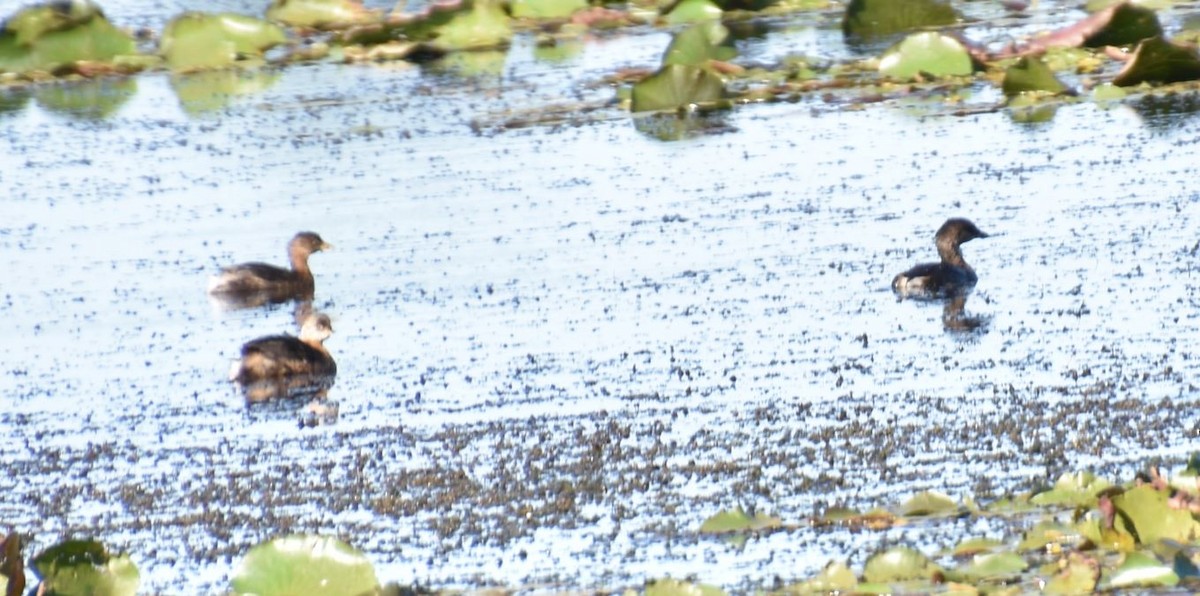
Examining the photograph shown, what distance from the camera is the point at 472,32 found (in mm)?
23484

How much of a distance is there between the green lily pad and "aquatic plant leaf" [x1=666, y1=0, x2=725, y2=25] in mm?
6788

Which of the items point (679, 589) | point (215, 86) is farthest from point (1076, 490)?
point (215, 86)

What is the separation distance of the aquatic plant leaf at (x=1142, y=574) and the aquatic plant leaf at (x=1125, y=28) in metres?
13.2

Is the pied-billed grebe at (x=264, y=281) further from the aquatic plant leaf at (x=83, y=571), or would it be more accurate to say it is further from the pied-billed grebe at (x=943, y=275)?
the aquatic plant leaf at (x=83, y=571)

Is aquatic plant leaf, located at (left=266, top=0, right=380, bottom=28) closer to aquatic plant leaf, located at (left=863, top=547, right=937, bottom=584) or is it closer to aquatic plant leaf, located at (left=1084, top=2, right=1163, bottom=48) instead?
aquatic plant leaf, located at (left=1084, top=2, right=1163, bottom=48)

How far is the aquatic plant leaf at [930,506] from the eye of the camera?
6582 mm

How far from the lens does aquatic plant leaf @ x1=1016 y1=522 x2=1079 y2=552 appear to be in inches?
238

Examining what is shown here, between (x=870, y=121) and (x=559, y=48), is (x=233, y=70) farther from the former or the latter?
(x=870, y=121)

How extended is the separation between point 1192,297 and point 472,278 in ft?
11.7

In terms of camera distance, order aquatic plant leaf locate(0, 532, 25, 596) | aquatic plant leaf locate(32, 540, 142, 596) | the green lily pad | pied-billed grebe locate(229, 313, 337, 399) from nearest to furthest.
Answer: aquatic plant leaf locate(0, 532, 25, 596) → aquatic plant leaf locate(32, 540, 142, 596) → pied-billed grebe locate(229, 313, 337, 399) → the green lily pad

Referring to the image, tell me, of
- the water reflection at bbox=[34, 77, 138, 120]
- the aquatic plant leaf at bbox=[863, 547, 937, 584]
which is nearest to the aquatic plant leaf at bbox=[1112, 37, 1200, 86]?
the water reflection at bbox=[34, 77, 138, 120]

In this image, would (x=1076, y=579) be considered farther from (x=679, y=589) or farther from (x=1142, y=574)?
(x=679, y=589)

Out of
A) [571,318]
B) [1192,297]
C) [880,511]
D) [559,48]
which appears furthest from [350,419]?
[559,48]

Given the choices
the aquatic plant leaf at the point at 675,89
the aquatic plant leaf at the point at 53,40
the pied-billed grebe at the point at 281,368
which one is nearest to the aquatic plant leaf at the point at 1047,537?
the pied-billed grebe at the point at 281,368
